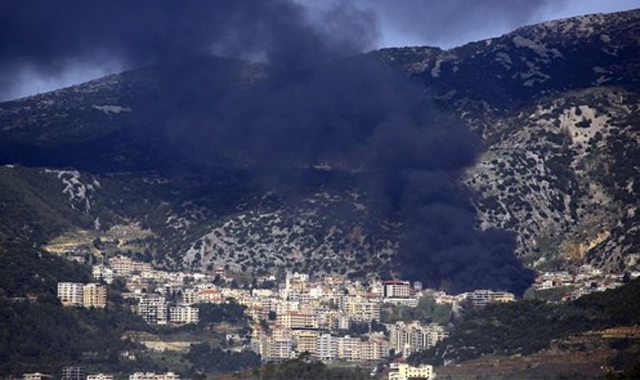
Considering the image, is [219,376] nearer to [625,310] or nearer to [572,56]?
[625,310]

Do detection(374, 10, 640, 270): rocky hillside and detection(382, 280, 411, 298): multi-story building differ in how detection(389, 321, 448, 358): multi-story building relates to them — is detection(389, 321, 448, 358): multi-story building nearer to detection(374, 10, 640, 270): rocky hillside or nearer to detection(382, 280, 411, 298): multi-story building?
detection(382, 280, 411, 298): multi-story building

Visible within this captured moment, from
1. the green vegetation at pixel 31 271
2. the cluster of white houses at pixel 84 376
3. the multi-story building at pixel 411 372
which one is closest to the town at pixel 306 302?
the green vegetation at pixel 31 271

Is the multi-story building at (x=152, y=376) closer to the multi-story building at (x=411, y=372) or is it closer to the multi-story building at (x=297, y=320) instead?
the multi-story building at (x=411, y=372)

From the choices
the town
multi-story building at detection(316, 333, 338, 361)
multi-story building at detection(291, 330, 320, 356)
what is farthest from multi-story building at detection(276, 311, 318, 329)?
multi-story building at detection(316, 333, 338, 361)

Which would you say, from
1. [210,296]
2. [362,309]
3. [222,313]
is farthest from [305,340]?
[210,296]

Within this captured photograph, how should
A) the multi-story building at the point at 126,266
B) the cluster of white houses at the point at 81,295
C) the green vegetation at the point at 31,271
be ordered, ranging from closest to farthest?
the green vegetation at the point at 31,271 < the cluster of white houses at the point at 81,295 < the multi-story building at the point at 126,266

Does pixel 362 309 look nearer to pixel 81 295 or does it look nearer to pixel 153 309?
pixel 153 309

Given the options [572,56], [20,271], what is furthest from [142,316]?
[572,56]
